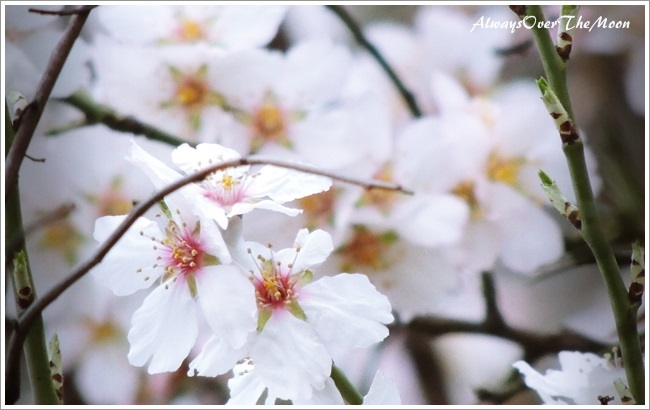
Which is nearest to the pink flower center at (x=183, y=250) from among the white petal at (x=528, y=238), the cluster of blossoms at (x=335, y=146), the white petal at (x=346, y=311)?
the white petal at (x=346, y=311)

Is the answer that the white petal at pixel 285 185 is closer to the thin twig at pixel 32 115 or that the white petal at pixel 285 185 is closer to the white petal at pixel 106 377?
the thin twig at pixel 32 115

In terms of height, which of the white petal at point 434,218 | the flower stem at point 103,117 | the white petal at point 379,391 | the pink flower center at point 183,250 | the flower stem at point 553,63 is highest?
the flower stem at point 103,117

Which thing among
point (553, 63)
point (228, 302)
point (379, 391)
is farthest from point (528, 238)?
point (228, 302)

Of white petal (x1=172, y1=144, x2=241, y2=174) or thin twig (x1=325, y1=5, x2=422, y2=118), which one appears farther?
thin twig (x1=325, y1=5, x2=422, y2=118)

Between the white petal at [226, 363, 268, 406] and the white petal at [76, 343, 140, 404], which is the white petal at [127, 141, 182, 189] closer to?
the white petal at [226, 363, 268, 406]

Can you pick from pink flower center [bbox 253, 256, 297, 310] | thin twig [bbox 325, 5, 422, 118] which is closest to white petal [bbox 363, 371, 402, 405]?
pink flower center [bbox 253, 256, 297, 310]

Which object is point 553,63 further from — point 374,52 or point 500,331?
point 500,331
